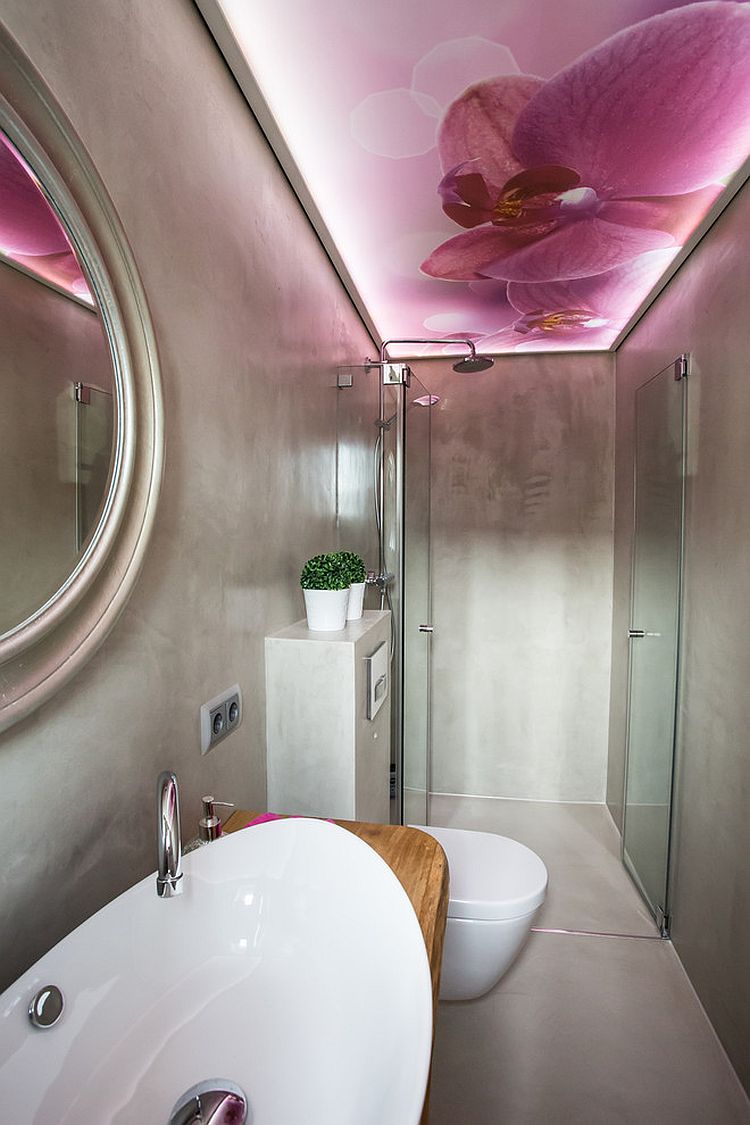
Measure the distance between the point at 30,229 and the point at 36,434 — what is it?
244mm

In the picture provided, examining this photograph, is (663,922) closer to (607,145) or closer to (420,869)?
(420,869)

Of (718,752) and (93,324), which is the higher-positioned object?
(93,324)

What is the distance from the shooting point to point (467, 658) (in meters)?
3.45

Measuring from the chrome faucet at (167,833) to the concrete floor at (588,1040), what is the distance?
135 cm

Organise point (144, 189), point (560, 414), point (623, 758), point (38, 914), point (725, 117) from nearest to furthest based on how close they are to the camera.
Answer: point (38, 914) < point (144, 189) < point (725, 117) < point (623, 758) < point (560, 414)

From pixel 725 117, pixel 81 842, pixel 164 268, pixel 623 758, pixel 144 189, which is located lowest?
pixel 623 758

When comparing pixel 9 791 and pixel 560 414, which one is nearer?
pixel 9 791

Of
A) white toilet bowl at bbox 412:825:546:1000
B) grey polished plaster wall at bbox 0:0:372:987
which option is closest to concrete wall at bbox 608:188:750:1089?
white toilet bowl at bbox 412:825:546:1000

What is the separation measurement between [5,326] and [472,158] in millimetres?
1445

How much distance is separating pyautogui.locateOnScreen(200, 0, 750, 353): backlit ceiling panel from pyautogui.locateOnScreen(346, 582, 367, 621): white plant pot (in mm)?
1044

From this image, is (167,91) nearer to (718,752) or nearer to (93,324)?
(93,324)

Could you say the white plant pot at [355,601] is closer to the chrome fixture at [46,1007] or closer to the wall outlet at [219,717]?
the wall outlet at [219,717]

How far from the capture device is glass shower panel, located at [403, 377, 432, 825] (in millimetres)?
2443

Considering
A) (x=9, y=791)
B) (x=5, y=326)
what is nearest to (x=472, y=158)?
(x=5, y=326)
